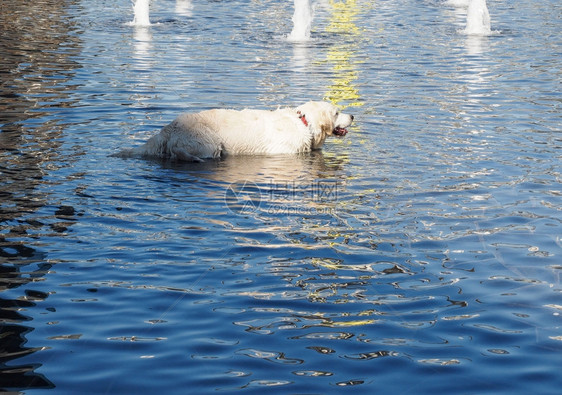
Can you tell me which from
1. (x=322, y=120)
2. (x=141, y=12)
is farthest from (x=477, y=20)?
(x=322, y=120)

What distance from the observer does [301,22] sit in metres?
25.8

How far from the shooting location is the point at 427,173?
37.1 feet

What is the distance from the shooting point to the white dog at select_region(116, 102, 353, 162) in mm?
12336

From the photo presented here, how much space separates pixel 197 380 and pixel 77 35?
21.1 metres

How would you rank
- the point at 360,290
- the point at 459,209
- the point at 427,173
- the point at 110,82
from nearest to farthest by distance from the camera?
the point at 360,290
the point at 459,209
the point at 427,173
the point at 110,82

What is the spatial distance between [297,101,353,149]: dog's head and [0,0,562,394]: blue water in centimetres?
35

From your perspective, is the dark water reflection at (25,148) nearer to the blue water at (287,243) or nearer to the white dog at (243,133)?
the blue water at (287,243)

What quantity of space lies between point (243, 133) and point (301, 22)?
13.9m

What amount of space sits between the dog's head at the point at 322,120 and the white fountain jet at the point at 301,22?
12.5 m

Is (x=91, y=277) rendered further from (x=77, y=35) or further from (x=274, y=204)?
(x=77, y=35)

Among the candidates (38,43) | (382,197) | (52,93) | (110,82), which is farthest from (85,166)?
(38,43)

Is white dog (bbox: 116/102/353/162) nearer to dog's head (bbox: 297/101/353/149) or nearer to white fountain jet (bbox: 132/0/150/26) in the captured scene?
dog's head (bbox: 297/101/353/149)

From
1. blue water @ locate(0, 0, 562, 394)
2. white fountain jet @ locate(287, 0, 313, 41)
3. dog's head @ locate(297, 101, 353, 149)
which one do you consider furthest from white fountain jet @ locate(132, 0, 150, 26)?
dog's head @ locate(297, 101, 353, 149)

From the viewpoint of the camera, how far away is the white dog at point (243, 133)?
1234 centimetres
